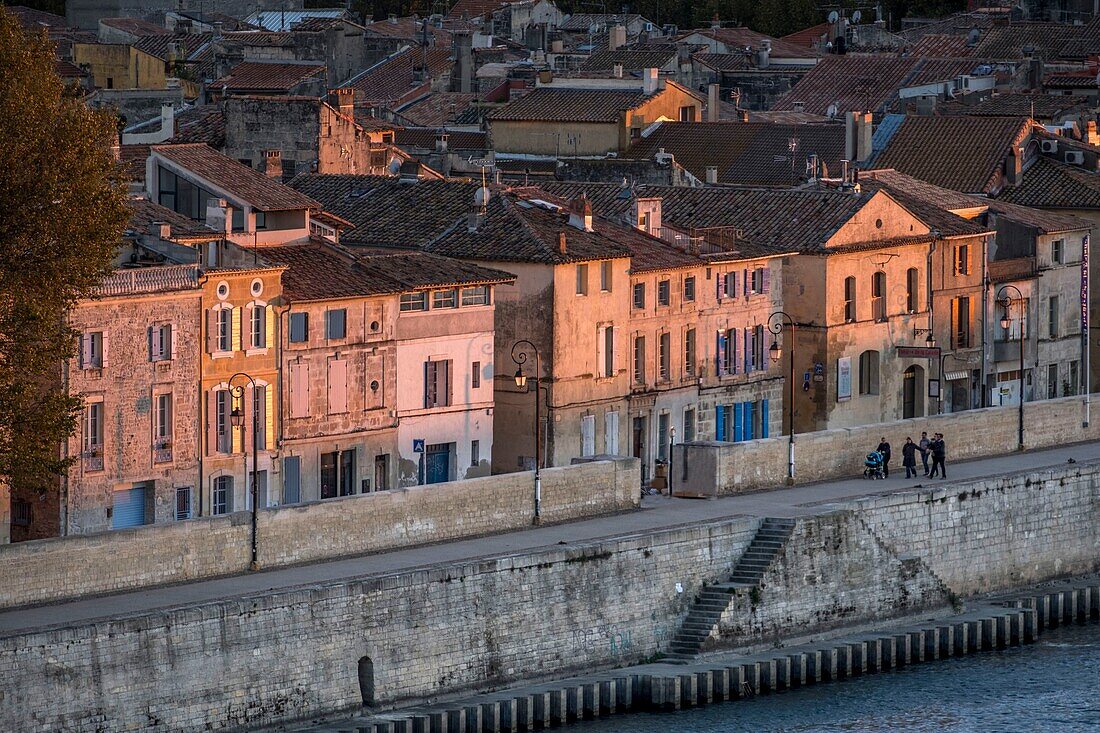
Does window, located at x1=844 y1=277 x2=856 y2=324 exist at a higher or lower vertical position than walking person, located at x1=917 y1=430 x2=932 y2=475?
higher

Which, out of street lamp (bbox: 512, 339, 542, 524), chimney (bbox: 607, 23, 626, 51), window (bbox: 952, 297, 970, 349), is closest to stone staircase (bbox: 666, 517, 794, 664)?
street lamp (bbox: 512, 339, 542, 524)

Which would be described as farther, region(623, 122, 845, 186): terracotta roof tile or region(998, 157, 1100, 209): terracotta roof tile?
region(623, 122, 845, 186): terracotta roof tile

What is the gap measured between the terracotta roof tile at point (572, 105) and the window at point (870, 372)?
24803mm

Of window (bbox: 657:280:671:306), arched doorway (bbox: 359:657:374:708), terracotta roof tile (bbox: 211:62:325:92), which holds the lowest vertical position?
arched doorway (bbox: 359:657:374:708)

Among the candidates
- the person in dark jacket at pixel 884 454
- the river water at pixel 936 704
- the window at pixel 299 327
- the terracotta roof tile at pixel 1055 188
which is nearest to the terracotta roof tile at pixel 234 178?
the window at pixel 299 327

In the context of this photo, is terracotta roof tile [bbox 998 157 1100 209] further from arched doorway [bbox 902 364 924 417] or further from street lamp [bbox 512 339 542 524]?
street lamp [bbox 512 339 542 524]

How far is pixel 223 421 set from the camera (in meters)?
74.8

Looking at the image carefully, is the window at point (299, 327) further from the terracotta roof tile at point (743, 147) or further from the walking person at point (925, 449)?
the terracotta roof tile at point (743, 147)

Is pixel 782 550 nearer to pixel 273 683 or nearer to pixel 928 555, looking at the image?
pixel 928 555

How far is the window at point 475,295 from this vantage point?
8175 centimetres

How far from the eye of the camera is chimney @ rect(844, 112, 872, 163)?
11425 cm

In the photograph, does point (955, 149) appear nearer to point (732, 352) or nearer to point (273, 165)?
point (732, 352)

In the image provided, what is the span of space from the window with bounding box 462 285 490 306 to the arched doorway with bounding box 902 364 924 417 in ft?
65.8

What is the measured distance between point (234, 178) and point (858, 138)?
38812 millimetres
